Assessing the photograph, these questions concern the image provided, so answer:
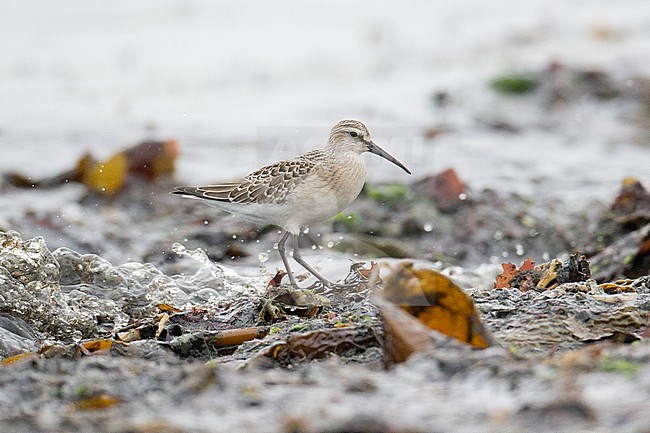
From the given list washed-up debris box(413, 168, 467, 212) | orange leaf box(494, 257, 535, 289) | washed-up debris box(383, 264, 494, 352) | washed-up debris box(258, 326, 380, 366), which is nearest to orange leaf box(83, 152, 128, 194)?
washed-up debris box(413, 168, 467, 212)

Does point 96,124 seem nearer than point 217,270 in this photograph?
No

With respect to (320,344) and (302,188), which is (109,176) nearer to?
(302,188)

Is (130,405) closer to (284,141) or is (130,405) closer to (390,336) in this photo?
(390,336)

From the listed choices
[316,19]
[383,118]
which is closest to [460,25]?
[316,19]

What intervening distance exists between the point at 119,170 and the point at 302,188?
4.32 meters

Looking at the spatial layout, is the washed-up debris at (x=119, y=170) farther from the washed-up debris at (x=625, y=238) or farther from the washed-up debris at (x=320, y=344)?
the washed-up debris at (x=320, y=344)

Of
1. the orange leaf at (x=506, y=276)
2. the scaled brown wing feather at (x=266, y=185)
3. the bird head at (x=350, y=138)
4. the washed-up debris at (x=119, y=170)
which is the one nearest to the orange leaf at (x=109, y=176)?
the washed-up debris at (x=119, y=170)

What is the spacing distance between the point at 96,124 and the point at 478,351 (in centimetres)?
1061

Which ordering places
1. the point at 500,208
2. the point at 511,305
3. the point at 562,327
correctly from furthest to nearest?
the point at 500,208 < the point at 511,305 < the point at 562,327

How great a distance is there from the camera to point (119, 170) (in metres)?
9.62

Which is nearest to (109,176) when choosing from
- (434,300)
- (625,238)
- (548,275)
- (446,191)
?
(446,191)

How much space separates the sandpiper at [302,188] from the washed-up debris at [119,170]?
3542 millimetres

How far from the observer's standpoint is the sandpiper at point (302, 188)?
583 cm

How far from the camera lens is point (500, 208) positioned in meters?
8.64
